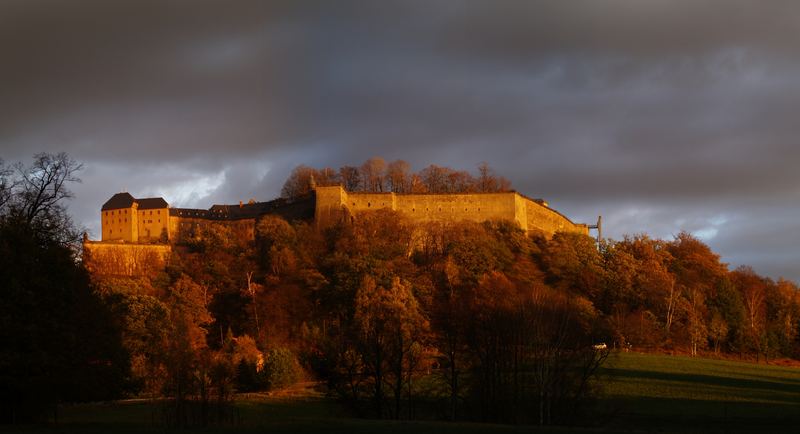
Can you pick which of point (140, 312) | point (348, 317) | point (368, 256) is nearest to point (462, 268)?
point (368, 256)

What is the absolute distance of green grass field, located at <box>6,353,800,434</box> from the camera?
24.2m

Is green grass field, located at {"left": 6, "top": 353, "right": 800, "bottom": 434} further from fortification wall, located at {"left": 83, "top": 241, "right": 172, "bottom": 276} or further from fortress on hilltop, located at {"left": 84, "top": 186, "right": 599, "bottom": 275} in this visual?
fortification wall, located at {"left": 83, "top": 241, "right": 172, "bottom": 276}

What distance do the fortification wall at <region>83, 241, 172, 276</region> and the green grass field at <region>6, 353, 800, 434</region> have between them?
50.4 m

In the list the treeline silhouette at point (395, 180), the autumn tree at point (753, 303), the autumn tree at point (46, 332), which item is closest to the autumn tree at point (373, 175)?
the treeline silhouette at point (395, 180)

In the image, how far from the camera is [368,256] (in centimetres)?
6862

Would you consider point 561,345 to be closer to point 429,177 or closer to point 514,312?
point 514,312

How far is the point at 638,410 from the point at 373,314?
1437 cm

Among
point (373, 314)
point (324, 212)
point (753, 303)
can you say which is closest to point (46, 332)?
point (373, 314)

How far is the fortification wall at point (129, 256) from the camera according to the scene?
3435 inches

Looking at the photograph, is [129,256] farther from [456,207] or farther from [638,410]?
[638,410]

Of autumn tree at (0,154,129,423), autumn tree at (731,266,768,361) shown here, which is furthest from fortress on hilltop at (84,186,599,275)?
autumn tree at (0,154,129,423)

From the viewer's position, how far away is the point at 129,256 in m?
91.6

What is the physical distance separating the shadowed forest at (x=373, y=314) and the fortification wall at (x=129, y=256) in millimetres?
2781

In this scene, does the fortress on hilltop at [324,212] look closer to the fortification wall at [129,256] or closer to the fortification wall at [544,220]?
the fortification wall at [544,220]
